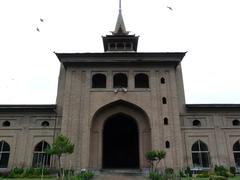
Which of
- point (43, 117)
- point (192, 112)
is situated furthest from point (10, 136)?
point (192, 112)

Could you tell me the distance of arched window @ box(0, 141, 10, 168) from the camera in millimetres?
28141

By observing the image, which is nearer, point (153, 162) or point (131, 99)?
point (153, 162)

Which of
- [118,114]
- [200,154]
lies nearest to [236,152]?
[200,154]

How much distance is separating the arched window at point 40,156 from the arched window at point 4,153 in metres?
3.12

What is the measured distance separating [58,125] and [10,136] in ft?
18.4

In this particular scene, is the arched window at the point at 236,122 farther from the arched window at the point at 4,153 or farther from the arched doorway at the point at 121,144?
the arched window at the point at 4,153

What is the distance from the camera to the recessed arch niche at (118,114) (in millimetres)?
27672

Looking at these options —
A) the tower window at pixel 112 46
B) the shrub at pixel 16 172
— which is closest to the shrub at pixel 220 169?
the shrub at pixel 16 172

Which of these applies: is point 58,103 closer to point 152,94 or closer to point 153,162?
point 152,94

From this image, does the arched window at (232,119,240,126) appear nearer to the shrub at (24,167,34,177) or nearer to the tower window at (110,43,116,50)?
the tower window at (110,43,116,50)

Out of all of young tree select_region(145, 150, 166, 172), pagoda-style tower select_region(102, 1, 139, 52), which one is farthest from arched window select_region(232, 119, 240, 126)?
pagoda-style tower select_region(102, 1, 139, 52)

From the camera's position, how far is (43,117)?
2962 centimetres

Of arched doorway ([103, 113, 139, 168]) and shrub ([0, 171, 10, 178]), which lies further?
arched doorway ([103, 113, 139, 168])

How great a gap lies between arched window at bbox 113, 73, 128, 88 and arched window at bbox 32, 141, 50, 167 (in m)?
11.3
